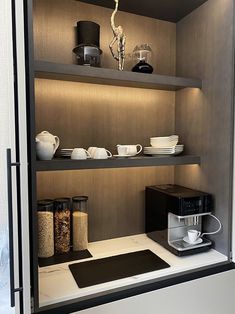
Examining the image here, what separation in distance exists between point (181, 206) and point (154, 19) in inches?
47.1

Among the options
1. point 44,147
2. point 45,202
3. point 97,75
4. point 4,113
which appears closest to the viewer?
point 4,113

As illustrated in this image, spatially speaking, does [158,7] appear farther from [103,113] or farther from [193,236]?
[193,236]

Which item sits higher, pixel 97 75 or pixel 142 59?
pixel 142 59

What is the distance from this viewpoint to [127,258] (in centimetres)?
134

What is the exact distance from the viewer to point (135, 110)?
5.33 ft

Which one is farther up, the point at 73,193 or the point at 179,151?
the point at 179,151

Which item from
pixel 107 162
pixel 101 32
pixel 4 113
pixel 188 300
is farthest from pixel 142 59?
pixel 188 300

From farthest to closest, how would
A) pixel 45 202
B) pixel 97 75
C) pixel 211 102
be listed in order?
pixel 211 102 < pixel 45 202 < pixel 97 75

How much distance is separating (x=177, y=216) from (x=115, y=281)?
18.9 inches

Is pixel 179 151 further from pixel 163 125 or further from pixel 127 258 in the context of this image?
pixel 127 258

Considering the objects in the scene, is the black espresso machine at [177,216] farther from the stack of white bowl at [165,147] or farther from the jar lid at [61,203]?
the jar lid at [61,203]

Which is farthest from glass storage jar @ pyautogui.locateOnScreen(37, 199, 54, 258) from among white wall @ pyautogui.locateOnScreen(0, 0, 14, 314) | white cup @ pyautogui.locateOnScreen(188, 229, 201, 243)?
white cup @ pyautogui.locateOnScreen(188, 229, 201, 243)

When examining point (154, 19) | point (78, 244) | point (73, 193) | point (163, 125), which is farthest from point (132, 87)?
point (78, 244)

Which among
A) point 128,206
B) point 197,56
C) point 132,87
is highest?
point 197,56
